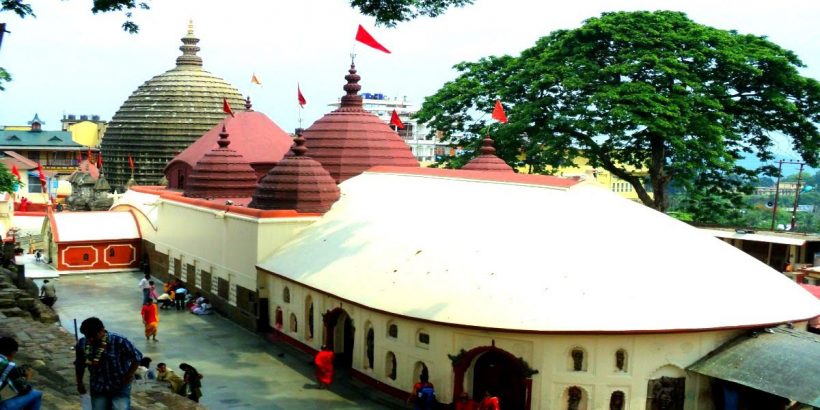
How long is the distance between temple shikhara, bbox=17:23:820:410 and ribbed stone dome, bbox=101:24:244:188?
19.7 metres

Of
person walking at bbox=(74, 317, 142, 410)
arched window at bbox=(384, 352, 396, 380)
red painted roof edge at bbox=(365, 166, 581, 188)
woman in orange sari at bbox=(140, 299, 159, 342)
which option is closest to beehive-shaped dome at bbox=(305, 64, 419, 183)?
red painted roof edge at bbox=(365, 166, 581, 188)

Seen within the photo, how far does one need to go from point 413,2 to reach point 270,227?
1024 cm

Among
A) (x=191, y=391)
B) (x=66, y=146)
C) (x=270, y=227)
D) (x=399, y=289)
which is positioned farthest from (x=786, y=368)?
(x=66, y=146)

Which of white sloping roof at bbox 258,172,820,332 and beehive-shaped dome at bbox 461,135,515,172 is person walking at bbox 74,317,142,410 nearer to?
white sloping roof at bbox 258,172,820,332

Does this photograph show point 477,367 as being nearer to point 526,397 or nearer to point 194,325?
point 526,397

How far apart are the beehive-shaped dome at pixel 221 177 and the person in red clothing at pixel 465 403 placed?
1818 centimetres

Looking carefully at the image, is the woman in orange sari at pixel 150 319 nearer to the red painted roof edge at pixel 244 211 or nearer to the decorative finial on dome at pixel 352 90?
the red painted roof edge at pixel 244 211

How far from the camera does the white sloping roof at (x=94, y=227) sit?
1359 inches

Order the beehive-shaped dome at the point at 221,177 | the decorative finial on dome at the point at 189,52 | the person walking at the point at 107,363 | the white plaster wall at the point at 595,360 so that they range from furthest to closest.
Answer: the decorative finial on dome at the point at 189,52 → the beehive-shaped dome at the point at 221,177 → the white plaster wall at the point at 595,360 → the person walking at the point at 107,363

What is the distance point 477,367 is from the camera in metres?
16.3

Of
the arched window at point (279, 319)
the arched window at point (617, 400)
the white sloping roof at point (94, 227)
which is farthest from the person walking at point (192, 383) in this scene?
the white sloping roof at point (94, 227)

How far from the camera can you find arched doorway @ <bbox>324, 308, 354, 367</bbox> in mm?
19734

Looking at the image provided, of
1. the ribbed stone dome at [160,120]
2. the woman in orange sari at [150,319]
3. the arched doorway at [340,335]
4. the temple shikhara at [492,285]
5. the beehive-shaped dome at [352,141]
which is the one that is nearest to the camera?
the temple shikhara at [492,285]

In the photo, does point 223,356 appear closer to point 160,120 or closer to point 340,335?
point 340,335
